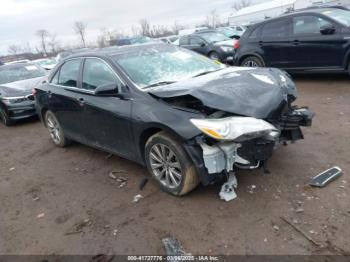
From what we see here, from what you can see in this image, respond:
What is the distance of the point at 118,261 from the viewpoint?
295 cm

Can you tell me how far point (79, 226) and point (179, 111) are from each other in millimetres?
1674

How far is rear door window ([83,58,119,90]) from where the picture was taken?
428cm

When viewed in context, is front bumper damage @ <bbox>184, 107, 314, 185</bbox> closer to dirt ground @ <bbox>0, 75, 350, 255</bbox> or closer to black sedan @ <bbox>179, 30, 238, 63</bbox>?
dirt ground @ <bbox>0, 75, 350, 255</bbox>

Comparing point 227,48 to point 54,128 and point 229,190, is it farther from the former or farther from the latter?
point 229,190

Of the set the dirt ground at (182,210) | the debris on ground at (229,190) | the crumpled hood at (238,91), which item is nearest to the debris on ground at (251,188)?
the dirt ground at (182,210)

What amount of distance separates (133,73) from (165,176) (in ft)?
4.54

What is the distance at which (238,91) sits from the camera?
359 centimetres

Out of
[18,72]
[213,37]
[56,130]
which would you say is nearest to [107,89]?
[56,130]

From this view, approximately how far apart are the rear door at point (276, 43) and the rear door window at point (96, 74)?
553 cm

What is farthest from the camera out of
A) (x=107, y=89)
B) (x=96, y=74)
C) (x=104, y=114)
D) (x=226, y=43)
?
(x=226, y=43)

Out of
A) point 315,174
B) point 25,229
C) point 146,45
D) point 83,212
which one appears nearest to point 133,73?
point 146,45

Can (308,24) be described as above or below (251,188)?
above

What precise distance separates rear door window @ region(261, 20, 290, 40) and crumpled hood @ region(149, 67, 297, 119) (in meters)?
4.74

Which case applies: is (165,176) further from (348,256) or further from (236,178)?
(348,256)
